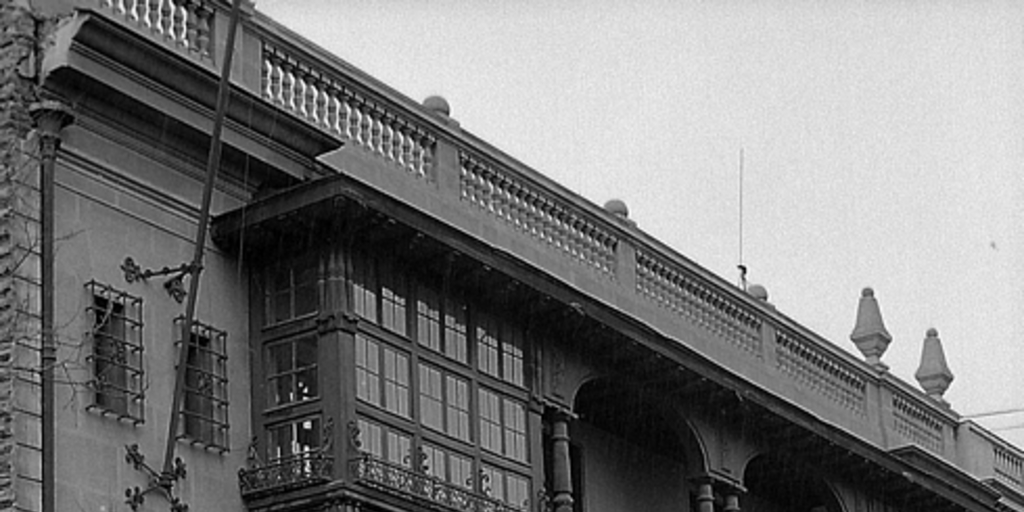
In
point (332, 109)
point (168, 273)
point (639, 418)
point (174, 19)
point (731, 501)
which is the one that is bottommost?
point (731, 501)

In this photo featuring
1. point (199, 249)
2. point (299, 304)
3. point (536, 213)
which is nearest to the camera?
point (199, 249)

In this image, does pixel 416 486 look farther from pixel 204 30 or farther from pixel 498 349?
pixel 204 30

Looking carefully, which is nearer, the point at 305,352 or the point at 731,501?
the point at 305,352

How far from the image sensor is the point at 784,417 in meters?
29.9

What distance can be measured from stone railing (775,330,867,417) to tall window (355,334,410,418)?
34.6ft

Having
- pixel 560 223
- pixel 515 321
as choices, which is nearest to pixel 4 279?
pixel 515 321

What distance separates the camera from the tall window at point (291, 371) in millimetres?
22375

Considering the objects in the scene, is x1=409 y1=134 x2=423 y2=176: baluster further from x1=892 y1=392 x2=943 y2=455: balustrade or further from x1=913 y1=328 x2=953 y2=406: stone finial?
x1=913 y1=328 x2=953 y2=406: stone finial

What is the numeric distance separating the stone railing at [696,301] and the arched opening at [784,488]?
1677 mm

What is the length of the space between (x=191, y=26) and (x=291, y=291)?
9.33 feet

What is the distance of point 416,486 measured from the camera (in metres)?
22.8

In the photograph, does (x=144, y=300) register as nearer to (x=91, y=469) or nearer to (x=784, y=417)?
(x=91, y=469)

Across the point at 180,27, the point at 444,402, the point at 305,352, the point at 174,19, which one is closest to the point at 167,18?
the point at 174,19

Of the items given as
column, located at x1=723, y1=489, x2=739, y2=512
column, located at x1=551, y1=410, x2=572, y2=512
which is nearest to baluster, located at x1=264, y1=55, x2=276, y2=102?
column, located at x1=551, y1=410, x2=572, y2=512
